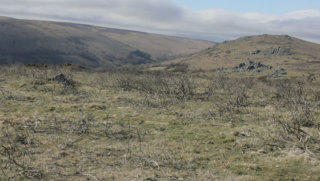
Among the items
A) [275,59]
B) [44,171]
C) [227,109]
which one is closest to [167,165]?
[44,171]

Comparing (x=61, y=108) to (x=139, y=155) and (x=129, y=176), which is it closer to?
(x=139, y=155)

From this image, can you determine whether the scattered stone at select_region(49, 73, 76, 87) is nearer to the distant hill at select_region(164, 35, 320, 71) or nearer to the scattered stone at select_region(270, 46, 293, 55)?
the distant hill at select_region(164, 35, 320, 71)

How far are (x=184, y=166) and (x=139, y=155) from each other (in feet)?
5.23

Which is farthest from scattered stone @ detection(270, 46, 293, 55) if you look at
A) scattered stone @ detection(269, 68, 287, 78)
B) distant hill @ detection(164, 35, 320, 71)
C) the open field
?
the open field

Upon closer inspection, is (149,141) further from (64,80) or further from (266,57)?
(266,57)

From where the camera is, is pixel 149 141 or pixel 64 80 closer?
pixel 149 141

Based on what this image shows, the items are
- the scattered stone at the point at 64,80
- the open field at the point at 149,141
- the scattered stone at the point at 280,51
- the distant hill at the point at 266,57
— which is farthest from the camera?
the scattered stone at the point at 280,51

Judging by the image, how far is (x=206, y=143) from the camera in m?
9.45

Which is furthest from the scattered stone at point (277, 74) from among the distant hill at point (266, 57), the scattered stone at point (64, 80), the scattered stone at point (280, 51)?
the scattered stone at point (64, 80)

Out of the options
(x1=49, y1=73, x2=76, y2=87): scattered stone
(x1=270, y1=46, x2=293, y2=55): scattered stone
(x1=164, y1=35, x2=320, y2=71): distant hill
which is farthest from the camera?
(x1=270, y1=46, x2=293, y2=55): scattered stone

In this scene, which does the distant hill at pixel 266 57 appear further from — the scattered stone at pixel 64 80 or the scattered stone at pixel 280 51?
the scattered stone at pixel 64 80

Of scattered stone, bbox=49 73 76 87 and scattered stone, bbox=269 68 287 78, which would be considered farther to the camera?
scattered stone, bbox=269 68 287 78

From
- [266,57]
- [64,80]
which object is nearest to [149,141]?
[64,80]

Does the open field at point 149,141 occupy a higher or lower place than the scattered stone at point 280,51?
lower
